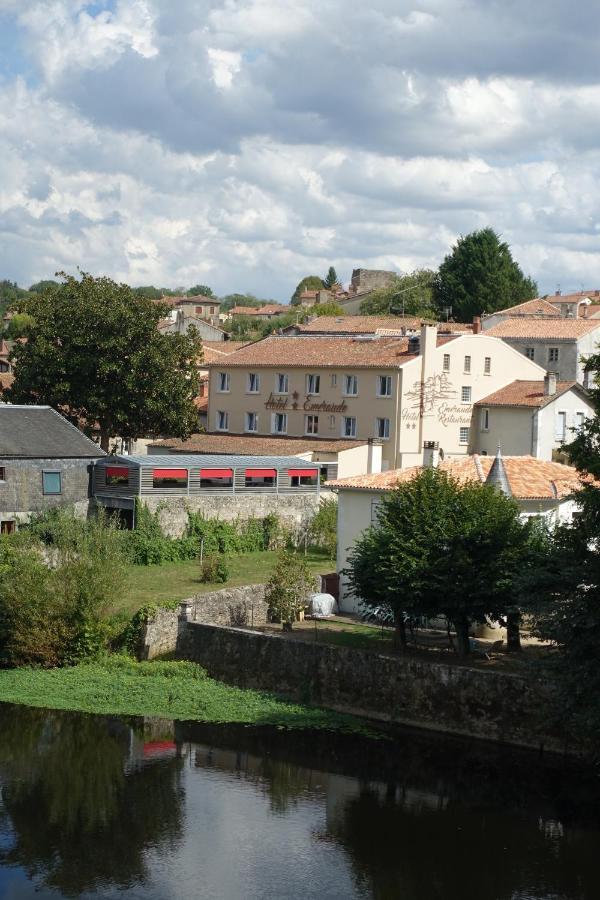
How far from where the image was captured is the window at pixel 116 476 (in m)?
50.8

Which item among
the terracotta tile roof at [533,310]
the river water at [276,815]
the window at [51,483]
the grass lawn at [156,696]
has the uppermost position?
the terracotta tile roof at [533,310]

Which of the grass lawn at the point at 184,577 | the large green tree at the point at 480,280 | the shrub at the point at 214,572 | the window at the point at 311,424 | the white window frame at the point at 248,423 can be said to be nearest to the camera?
the grass lawn at the point at 184,577

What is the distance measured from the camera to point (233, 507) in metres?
51.9

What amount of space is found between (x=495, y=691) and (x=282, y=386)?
127 feet

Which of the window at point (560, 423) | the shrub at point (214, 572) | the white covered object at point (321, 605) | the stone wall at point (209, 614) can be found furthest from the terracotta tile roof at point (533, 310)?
the stone wall at point (209, 614)

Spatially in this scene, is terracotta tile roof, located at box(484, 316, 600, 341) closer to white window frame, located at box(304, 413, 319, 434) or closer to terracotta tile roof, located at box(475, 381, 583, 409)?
terracotta tile roof, located at box(475, 381, 583, 409)

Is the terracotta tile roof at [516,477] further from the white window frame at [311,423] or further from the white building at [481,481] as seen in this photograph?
the white window frame at [311,423]

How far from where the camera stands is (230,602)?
38219 millimetres

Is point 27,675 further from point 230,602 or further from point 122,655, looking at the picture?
point 230,602

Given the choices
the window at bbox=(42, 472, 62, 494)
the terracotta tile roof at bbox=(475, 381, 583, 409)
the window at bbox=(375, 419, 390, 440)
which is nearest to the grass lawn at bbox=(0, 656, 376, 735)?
the window at bbox=(42, 472, 62, 494)

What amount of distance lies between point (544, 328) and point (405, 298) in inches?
1458

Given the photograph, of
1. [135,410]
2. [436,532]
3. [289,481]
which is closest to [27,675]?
[436,532]

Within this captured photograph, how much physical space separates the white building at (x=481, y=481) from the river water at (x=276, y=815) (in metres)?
9.99

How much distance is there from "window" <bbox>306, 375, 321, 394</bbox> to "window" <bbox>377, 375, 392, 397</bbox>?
13.6 feet
